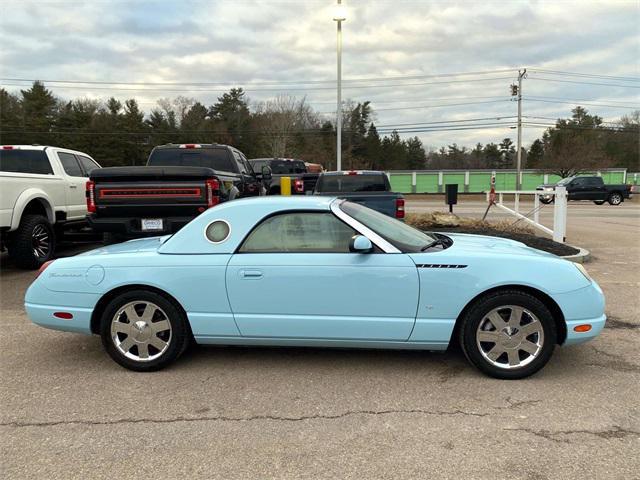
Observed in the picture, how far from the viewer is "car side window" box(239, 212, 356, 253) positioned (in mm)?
4043

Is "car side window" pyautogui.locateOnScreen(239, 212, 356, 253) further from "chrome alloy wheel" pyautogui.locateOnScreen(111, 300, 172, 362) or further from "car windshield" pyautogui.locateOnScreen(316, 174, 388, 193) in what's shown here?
"car windshield" pyautogui.locateOnScreen(316, 174, 388, 193)

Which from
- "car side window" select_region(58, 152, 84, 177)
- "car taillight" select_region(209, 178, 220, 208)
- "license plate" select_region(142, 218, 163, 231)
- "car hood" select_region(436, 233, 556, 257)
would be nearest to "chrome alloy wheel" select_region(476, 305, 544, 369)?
"car hood" select_region(436, 233, 556, 257)

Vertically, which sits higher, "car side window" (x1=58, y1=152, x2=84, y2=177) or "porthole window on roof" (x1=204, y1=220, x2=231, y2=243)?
"car side window" (x1=58, y1=152, x2=84, y2=177)

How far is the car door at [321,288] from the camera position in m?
3.86

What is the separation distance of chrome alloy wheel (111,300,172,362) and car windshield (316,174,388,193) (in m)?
6.01

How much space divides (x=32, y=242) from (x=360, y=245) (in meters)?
6.67

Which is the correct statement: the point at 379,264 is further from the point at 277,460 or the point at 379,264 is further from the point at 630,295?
the point at 630,295

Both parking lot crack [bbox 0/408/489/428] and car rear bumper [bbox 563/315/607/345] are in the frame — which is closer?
parking lot crack [bbox 0/408/489/428]

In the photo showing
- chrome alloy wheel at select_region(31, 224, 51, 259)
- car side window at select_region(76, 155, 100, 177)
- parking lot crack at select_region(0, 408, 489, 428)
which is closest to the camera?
parking lot crack at select_region(0, 408, 489, 428)

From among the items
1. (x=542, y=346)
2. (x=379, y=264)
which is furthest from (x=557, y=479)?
(x=379, y=264)

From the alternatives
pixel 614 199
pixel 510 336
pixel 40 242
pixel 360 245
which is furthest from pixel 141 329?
pixel 614 199

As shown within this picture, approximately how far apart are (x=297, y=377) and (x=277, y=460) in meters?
1.15

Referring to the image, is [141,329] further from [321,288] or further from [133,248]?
[321,288]

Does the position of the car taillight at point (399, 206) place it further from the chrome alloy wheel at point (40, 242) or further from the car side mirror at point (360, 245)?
the chrome alloy wheel at point (40, 242)
